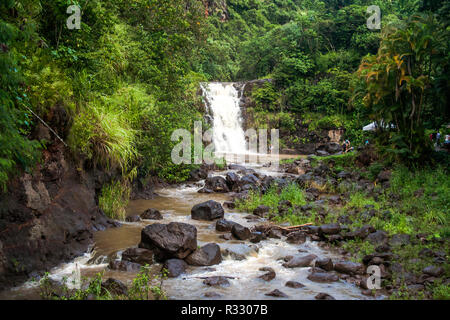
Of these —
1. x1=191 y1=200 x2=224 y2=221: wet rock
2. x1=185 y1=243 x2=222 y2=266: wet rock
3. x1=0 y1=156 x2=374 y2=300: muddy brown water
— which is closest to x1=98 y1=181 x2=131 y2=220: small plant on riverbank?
x1=0 y1=156 x2=374 y2=300: muddy brown water

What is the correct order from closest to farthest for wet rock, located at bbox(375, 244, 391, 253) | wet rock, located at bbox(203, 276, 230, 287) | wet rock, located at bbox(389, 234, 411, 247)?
wet rock, located at bbox(203, 276, 230, 287)
wet rock, located at bbox(375, 244, 391, 253)
wet rock, located at bbox(389, 234, 411, 247)

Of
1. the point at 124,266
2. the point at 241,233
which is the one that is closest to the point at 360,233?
the point at 241,233

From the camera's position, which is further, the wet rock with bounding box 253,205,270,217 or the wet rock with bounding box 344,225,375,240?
the wet rock with bounding box 253,205,270,217

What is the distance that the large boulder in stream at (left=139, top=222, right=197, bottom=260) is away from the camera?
Result: 664cm

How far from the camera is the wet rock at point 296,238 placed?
27.0ft

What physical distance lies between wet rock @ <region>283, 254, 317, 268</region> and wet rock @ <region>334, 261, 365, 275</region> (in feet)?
1.70

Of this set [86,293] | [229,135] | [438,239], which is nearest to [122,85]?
[86,293]

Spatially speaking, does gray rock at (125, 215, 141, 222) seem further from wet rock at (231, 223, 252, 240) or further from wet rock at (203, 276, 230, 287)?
wet rock at (203, 276, 230, 287)

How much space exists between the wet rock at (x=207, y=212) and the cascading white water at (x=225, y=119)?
16318mm

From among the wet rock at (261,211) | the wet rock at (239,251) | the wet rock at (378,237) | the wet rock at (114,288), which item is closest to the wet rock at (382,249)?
the wet rock at (378,237)

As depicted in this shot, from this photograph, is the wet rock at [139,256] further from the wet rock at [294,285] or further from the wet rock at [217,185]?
the wet rock at [217,185]

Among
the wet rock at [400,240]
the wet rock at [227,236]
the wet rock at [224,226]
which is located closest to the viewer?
the wet rock at [400,240]

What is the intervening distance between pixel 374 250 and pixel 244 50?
34523 millimetres
